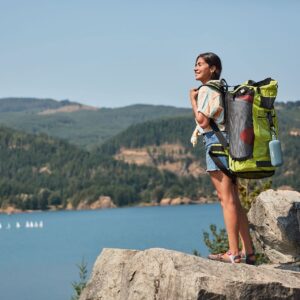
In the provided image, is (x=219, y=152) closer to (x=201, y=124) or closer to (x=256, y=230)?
(x=201, y=124)

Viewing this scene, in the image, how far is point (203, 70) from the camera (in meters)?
8.52

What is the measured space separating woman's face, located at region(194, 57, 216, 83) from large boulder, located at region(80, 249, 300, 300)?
185 centimetres

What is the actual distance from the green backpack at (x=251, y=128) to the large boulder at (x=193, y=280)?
0.98 metres

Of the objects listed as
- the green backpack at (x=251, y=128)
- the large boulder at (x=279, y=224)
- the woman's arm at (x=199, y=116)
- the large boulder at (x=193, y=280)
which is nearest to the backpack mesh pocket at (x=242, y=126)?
the green backpack at (x=251, y=128)

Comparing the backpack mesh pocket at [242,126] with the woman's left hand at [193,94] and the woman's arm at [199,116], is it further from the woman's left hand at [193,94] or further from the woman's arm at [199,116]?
the woman's left hand at [193,94]

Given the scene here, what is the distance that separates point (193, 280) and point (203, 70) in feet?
7.67

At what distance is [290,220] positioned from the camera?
10.1 meters

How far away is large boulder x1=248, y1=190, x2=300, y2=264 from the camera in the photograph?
1009 cm

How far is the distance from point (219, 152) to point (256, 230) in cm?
282

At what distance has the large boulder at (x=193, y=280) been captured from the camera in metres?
7.05

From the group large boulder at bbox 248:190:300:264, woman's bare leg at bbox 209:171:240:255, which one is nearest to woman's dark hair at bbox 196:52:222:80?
woman's bare leg at bbox 209:171:240:255

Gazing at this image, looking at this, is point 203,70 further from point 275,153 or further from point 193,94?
point 275,153

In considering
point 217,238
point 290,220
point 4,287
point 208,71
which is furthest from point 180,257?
point 4,287

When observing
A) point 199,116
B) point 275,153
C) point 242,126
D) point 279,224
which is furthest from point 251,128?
point 279,224
